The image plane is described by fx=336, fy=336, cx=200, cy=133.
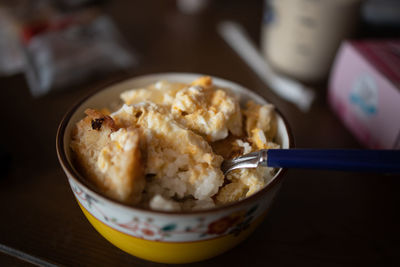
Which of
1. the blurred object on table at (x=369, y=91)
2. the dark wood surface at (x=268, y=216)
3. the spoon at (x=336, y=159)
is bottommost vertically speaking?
the dark wood surface at (x=268, y=216)

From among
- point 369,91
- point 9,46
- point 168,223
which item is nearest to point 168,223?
point 168,223

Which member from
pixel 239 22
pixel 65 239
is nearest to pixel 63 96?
pixel 65 239

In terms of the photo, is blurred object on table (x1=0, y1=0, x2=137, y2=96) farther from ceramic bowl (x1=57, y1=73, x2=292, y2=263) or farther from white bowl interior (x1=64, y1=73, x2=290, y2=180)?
ceramic bowl (x1=57, y1=73, x2=292, y2=263)

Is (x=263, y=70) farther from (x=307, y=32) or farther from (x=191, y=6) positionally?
(x=191, y=6)

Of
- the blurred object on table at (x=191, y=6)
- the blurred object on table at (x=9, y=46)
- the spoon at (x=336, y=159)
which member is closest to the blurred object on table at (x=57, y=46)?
the blurred object on table at (x=9, y=46)

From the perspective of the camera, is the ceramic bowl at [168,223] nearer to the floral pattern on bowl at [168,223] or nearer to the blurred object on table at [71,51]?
the floral pattern on bowl at [168,223]

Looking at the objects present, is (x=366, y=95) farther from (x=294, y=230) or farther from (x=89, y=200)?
(x=89, y=200)

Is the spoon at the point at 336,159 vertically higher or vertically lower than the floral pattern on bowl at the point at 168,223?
higher
